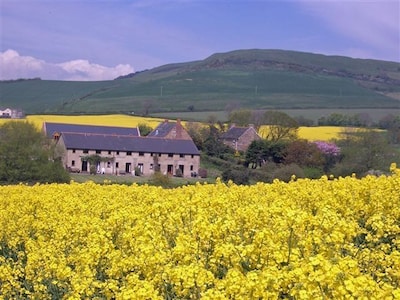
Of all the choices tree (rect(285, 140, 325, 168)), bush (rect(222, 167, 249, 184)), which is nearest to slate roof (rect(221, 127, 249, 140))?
tree (rect(285, 140, 325, 168))

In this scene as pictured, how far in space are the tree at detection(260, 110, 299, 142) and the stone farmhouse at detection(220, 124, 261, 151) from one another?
6.47 ft

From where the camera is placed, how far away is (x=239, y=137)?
85562mm

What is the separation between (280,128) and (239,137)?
594 centimetres

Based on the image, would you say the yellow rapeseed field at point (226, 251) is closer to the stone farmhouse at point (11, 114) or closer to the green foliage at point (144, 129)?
the green foliage at point (144, 129)

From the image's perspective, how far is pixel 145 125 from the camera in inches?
3789

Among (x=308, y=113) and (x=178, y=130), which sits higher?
(x=308, y=113)

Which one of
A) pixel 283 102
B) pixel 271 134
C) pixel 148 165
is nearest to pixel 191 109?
pixel 283 102

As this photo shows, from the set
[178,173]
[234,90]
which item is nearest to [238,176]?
[178,173]

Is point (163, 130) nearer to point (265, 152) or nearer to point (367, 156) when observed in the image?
point (265, 152)

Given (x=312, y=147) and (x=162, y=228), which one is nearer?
(x=162, y=228)

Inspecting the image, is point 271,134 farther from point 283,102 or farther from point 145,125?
point 283,102

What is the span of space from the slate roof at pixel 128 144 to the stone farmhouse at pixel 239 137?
890 centimetres

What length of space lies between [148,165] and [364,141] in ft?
90.0

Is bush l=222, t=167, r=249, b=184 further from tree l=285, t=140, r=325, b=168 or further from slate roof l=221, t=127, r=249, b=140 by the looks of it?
slate roof l=221, t=127, r=249, b=140
